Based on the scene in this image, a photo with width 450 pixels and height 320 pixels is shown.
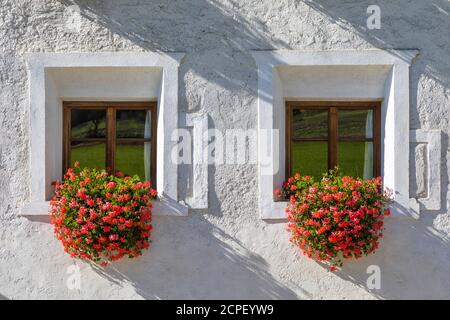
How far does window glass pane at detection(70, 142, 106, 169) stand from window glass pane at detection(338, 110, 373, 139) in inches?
98.8

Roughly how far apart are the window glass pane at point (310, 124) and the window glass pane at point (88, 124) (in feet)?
6.62

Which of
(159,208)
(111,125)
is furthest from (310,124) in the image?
(111,125)

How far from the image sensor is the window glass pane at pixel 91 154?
6976mm

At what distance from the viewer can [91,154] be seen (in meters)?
7.00

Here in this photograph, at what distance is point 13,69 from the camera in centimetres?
670

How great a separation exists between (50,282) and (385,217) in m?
3.41

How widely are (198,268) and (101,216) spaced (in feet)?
3.68

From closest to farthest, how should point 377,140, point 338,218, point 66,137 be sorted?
point 338,218, point 377,140, point 66,137

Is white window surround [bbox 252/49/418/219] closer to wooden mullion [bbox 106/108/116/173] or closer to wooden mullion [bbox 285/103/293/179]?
wooden mullion [bbox 285/103/293/179]

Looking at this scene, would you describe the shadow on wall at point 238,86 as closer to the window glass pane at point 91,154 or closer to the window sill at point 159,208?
the window sill at point 159,208

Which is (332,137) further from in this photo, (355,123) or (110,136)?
(110,136)

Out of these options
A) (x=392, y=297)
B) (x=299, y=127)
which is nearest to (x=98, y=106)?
(x=299, y=127)

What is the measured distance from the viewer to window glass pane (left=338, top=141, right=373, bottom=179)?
6926 millimetres

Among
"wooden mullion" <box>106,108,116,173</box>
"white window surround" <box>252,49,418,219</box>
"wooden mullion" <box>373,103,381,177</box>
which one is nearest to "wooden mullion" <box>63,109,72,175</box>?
"wooden mullion" <box>106,108,116,173</box>
